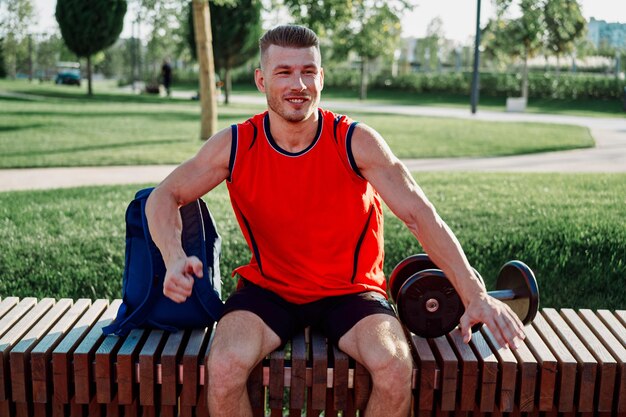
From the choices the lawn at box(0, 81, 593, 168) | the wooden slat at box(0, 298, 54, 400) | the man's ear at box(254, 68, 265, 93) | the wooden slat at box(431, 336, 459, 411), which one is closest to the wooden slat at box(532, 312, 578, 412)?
the wooden slat at box(431, 336, 459, 411)

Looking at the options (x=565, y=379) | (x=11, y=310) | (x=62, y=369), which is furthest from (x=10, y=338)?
Result: (x=565, y=379)

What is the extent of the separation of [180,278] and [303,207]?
0.60 m

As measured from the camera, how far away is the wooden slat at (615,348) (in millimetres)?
2959

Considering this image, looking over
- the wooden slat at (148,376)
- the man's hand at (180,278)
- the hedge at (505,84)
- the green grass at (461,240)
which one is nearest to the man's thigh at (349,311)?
the man's hand at (180,278)

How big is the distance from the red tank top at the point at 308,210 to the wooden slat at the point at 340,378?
33 cm

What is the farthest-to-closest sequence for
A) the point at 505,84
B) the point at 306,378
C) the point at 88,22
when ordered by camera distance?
1. the point at 505,84
2. the point at 88,22
3. the point at 306,378

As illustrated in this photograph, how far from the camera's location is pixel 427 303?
3.10 meters

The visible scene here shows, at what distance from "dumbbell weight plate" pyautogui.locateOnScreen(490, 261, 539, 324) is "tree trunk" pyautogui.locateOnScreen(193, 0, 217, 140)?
10.8 m

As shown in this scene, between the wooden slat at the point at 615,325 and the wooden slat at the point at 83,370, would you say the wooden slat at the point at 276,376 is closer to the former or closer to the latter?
the wooden slat at the point at 83,370

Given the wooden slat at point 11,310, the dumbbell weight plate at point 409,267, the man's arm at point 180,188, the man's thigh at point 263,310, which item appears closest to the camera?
the man's thigh at point 263,310

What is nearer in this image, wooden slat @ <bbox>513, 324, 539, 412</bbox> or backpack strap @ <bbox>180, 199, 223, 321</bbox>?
wooden slat @ <bbox>513, 324, 539, 412</bbox>

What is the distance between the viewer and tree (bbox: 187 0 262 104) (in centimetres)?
2942

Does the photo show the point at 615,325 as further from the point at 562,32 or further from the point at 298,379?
the point at 562,32

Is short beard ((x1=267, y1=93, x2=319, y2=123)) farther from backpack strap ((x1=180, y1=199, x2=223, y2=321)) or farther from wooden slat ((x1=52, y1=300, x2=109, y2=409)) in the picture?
wooden slat ((x1=52, y1=300, x2=109, y2=409))
